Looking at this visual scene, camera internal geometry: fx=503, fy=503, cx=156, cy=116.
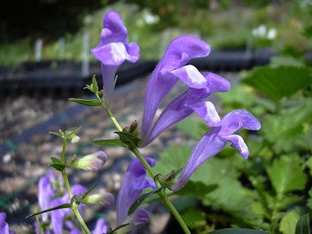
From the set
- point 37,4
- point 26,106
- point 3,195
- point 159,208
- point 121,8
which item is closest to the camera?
point 159,208

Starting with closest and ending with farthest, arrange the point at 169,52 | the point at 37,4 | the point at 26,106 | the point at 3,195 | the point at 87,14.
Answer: the point at 169,52 → the point at 3,195 → the point at 26,106 → the point at 37,4 → the point at 87,14

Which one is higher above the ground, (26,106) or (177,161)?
(177,161)

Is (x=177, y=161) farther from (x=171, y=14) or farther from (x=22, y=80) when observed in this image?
A: (x=171, y=14)

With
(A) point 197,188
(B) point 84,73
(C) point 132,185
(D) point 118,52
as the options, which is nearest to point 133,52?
(D) point 118,52

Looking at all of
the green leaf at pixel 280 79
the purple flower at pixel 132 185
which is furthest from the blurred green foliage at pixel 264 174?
the purple flower at pixel 132 185

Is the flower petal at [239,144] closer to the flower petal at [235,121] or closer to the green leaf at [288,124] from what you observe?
the flower petal at [235,121]

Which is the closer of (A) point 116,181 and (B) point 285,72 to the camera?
(B) point 285,72

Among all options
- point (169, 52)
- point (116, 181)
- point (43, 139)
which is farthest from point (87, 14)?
point (169, 52)

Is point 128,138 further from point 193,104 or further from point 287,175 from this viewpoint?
point 287,175
